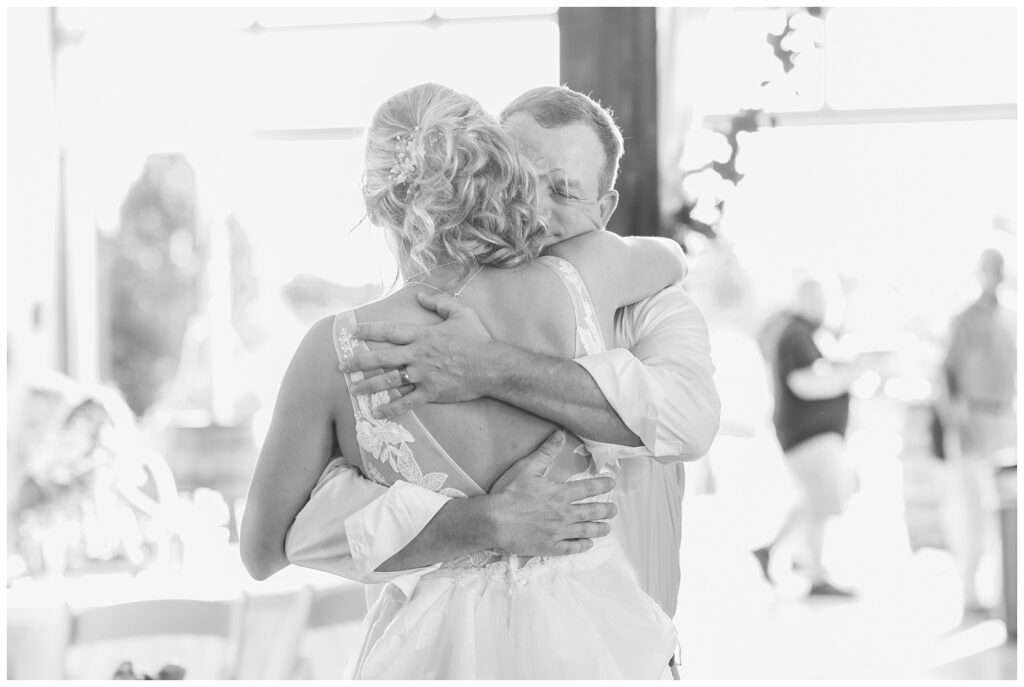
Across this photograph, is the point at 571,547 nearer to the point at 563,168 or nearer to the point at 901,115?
the point at 563,168

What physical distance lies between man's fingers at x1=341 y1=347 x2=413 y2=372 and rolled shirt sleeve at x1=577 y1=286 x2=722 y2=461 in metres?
0.21

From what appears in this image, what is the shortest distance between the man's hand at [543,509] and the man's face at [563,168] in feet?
0.96

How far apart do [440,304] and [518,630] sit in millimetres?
401

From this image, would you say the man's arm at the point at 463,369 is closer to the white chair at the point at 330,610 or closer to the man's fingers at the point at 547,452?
the man's fingers at the point at 547,452

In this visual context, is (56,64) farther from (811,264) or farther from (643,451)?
(643,451)

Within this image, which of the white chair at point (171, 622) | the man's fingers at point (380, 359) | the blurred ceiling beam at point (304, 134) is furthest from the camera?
the blurred ceiling beam at point (304, 134)

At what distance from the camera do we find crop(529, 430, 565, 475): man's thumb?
1175 mm

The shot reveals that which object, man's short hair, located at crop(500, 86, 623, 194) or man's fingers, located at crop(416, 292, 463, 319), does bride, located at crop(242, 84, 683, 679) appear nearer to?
man's fingers, located at crop(416, 292, 463, 319)

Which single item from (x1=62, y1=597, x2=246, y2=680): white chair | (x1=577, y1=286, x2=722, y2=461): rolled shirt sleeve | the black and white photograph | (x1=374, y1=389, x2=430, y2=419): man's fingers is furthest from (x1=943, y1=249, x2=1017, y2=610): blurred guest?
(x1=374, y1=389, x2=430, y2=419): man's fingers

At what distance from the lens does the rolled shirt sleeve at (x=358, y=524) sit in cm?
115

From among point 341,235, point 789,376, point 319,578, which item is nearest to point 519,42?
point 341,235

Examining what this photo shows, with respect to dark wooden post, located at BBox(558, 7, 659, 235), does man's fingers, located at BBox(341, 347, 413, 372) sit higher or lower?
lower

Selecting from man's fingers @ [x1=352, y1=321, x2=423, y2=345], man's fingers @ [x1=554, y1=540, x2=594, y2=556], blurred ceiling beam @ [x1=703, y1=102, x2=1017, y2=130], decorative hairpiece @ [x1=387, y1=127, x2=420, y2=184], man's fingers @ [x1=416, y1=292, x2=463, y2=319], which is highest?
blurred ceiling beam @ [x1=703, y1=102, x2=1017, y2=130]

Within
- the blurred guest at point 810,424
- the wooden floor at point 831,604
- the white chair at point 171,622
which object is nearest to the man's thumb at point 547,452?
the white chair at point 171,622
